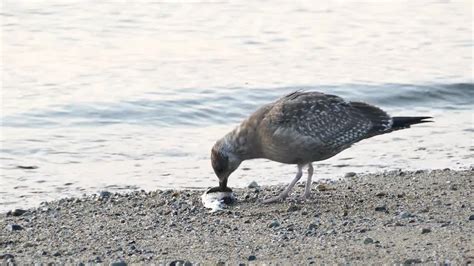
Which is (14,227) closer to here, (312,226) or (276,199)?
(276,199)

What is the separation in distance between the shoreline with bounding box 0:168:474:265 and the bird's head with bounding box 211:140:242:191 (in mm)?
271

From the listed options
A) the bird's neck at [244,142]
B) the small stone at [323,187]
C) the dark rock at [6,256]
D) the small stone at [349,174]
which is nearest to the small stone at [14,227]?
the dark rock at [6,256]

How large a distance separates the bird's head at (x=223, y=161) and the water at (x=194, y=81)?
4.20 ft

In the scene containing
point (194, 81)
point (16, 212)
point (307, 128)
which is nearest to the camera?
point (307, 128)

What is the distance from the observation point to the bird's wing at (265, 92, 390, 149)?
32.2 ft

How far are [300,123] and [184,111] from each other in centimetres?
533

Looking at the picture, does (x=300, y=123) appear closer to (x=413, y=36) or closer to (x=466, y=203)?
(x=466, y=203)

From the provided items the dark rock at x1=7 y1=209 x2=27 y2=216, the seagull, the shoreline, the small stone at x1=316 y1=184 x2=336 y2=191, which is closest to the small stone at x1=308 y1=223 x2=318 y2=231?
the shoreline

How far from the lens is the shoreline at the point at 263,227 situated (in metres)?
7.96

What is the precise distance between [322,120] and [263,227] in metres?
1.32

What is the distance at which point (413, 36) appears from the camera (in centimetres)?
1950

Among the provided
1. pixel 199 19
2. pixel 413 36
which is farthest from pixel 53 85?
pixel 413 36

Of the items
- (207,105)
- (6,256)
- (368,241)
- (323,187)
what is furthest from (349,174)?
(6,256)

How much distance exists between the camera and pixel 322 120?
987cm
